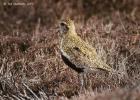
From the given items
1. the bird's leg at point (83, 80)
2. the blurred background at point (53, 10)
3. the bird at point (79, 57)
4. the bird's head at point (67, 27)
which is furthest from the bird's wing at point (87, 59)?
the blurred background at point (53, 10)

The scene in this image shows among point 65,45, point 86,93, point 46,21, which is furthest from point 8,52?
point 46,21

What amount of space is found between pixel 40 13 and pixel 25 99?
9.04 m

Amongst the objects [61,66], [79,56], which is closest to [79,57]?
[79,56]

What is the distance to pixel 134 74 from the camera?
26.3ft

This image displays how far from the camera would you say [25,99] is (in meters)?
7.58

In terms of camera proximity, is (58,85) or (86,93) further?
(58,85)

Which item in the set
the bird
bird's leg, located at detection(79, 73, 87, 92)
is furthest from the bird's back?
bird's leg, located at detection(79, 73, 87, 92)

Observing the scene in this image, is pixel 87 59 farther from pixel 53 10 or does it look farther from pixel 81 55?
pixel 53 10

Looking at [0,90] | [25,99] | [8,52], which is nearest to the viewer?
[25,99]

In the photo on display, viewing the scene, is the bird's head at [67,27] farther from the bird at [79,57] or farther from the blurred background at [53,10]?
the blurred background at [53,10]

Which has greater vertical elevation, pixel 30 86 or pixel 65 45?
pixel 65 45

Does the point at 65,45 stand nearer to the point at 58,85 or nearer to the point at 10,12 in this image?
the point at 58,85

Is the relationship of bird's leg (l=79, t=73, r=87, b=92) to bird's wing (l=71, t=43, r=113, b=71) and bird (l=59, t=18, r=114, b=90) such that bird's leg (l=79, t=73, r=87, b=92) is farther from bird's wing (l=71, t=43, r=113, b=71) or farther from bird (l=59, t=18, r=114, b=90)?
bird's wing (l=71, t=43, r=113, b=71)

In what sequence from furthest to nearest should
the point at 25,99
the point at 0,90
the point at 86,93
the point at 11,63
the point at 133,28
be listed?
the point at 133,28 → the point at 11,63 → the point at 0,90 → the point at 25,99 → the point at 86,93
